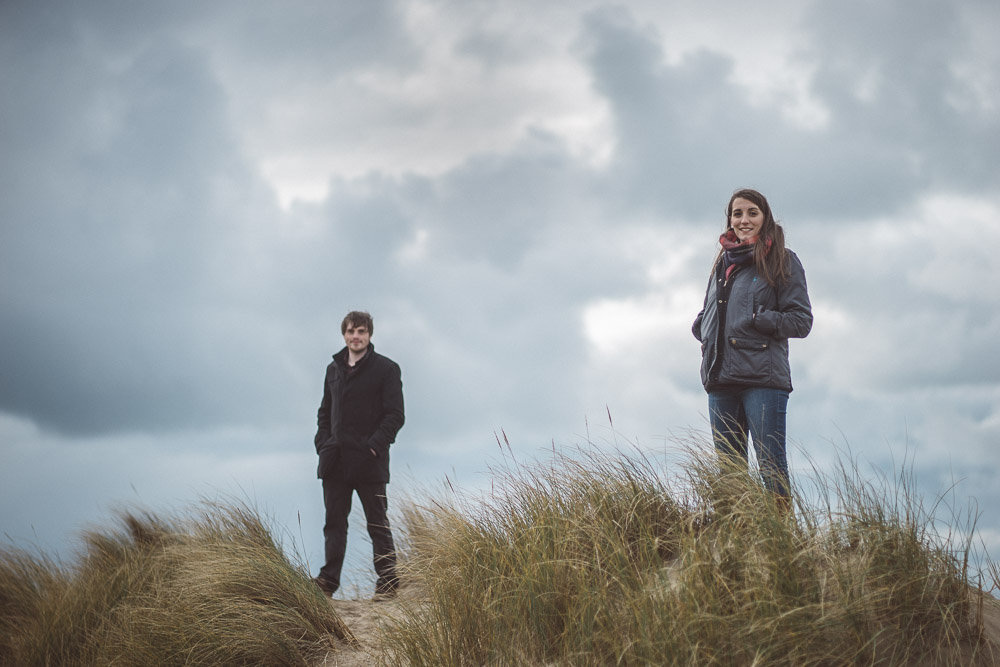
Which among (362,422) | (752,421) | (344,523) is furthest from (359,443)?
(752,421)

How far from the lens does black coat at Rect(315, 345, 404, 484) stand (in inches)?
289

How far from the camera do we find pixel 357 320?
764 cm

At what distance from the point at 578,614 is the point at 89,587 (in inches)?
213

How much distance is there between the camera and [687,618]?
143 inches

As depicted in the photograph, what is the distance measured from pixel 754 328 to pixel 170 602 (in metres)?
4.72

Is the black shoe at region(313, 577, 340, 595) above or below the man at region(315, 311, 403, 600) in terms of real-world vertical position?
below

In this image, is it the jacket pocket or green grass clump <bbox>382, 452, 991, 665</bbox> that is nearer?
green grass clump <bbox>382, 452, 991, 665</bbox>

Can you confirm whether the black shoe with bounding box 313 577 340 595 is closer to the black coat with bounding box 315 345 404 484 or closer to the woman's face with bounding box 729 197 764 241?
the black coat with bounding box 315 345 404 484

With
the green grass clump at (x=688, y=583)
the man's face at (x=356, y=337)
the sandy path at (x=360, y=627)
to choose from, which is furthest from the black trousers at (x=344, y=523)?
the green grass clump at (x=688, y=583)

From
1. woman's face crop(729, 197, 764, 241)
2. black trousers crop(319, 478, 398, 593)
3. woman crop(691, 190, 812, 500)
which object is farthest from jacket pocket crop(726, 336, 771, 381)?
black trousers crop(319, 478, 398, 593)

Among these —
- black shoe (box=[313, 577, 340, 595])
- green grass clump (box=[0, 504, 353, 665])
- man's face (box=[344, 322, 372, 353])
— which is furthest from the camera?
man's face (box=[344, 322, 372, 353])

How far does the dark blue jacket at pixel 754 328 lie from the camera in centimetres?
523

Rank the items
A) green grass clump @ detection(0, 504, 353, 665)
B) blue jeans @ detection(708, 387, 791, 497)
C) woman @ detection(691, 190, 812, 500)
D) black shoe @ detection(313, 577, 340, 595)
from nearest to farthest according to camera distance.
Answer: blue jeans @ detection(708, 387, 791, 497) < woman @ detection(691, 190, 812, 500) < green grass clump @ detection(0, 504, 353, 665) < black shoe @ detection(313, 577, 340, 595)

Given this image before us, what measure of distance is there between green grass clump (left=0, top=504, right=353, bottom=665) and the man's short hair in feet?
6.82
